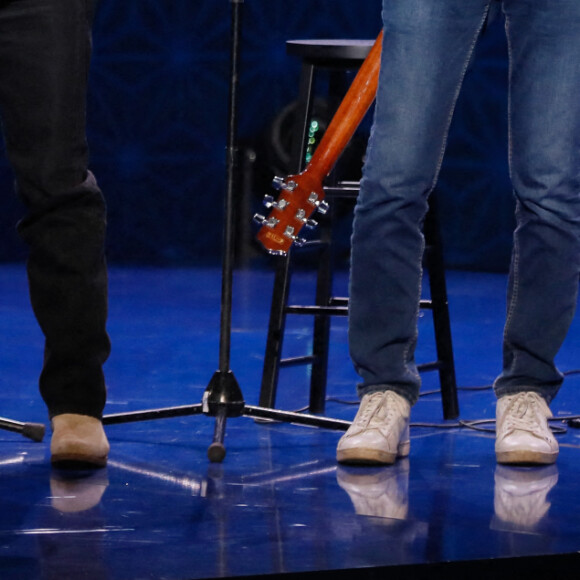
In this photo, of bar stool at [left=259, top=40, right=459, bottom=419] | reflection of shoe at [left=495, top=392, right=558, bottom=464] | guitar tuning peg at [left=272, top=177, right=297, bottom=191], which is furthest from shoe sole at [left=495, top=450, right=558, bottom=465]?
guitar tuning peg at [left=272, top=177, right=297, bottom=191]

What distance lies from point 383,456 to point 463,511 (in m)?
0.27

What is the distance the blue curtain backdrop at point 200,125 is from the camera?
540 centimetres

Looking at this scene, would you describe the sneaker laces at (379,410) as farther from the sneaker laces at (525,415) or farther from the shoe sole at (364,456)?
the sneaker laces at (525,415)

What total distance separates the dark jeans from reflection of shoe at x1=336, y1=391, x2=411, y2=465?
17.7 inches

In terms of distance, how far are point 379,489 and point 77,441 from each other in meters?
0.52

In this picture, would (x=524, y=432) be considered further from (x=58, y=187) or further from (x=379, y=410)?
(x=58, y=187)

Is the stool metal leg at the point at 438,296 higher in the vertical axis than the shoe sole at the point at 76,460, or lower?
higher

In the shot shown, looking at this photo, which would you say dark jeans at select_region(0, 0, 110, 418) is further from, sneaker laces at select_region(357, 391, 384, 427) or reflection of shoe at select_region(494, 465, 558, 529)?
reflection of shoe at select_region(494, 465, 558, 529)

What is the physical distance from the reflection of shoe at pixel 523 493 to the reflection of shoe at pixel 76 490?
631 millimetres

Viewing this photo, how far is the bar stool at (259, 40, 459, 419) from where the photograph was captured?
2.53 meters

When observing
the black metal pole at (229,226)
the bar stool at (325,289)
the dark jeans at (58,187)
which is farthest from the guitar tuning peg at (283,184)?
the dark jeans at (58,187)

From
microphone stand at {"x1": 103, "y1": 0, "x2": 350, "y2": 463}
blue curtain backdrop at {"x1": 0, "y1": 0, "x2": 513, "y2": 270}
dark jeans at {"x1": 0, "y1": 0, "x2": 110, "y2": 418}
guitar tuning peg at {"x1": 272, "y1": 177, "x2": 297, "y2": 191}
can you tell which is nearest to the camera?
dark jeans at {"x1": 0, "y1": 0, "x2": 110, "y2": 418}

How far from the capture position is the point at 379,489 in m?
1.81

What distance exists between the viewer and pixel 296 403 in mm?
2736
